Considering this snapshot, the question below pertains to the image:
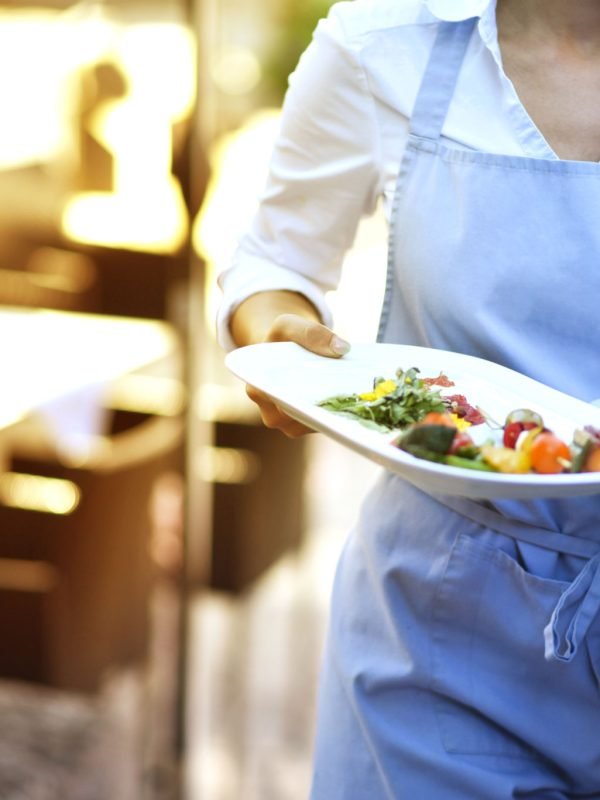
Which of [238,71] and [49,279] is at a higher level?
[238,71]

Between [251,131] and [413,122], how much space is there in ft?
5.56

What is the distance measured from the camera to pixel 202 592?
9.85 ft

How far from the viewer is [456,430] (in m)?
0.86

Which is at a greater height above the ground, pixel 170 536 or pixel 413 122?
pixel 413 122

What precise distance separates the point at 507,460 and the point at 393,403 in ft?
0.47

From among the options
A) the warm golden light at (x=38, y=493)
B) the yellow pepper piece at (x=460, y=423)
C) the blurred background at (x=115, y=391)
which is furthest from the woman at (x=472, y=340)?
the warm golden light at (x=38, y=493)

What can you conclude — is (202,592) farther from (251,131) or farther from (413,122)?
(413,122)

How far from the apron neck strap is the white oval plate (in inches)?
8.3

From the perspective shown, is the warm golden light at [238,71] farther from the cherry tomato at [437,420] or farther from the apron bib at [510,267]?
the cherry tomato at [437,420]

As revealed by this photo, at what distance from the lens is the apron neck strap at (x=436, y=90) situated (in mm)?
1086

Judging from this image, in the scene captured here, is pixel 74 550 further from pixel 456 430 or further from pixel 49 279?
pixel 456 430

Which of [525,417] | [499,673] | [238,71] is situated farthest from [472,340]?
[238,71]

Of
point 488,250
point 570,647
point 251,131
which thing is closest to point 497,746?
point 570,647

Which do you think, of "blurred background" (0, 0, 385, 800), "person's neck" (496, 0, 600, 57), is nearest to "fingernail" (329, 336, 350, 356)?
"person's neck" (496, 0, 600, 57)
